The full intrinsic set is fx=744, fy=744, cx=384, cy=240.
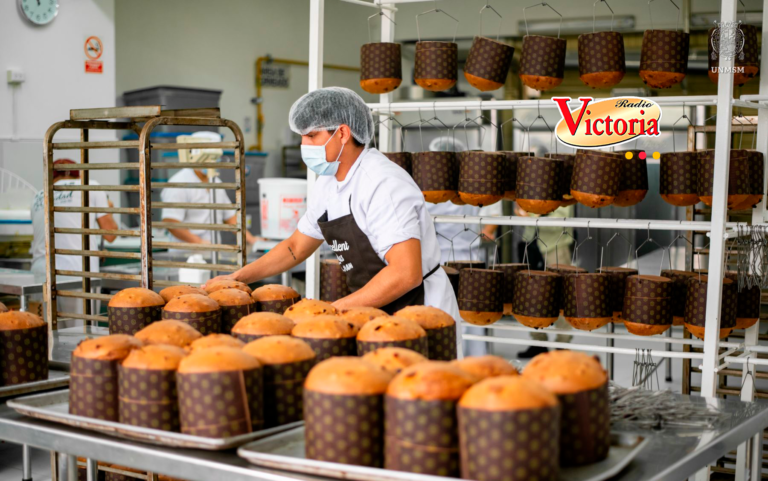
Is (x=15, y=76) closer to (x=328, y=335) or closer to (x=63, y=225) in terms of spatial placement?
(x=63, y=225)

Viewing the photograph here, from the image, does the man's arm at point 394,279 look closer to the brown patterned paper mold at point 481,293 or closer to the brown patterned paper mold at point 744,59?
the brown patterned paper mold at point 481,293

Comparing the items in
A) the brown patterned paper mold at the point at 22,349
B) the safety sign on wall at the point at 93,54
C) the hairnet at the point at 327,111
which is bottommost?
the brown patterned paper mold at the point at 22,349

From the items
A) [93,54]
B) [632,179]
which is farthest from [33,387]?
[93,54]

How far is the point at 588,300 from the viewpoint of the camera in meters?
3.07

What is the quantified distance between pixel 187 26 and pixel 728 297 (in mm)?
6672

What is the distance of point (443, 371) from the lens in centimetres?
109

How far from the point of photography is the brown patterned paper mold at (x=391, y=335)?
55.3 inches

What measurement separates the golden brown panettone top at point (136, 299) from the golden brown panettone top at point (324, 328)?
1.58 ft

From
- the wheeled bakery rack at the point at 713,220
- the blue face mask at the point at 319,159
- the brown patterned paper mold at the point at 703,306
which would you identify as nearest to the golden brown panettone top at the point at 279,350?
the blue face mask at the point at 319,159

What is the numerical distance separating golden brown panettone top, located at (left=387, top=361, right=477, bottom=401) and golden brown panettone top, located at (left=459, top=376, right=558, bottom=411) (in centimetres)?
3

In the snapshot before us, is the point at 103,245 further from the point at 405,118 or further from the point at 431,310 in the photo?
the point at 431,310

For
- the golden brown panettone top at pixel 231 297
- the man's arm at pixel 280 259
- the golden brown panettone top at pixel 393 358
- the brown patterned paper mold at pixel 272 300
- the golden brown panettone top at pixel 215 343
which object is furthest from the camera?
the man's arm at pixel 280 259

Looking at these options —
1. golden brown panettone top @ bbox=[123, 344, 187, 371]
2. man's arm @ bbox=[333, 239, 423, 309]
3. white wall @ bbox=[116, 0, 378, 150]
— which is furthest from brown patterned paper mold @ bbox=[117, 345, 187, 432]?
white wall @ bbox=[116, 0, 378, 150]

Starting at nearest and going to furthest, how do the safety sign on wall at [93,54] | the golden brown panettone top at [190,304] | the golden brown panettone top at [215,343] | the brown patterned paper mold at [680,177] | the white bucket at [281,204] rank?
1. the golden brown panettone top at [215,343]
2. the golden brown panettone top at [190,304]
3. the brown patterned paper mold at [680,177]
4. the white bucket at [281,204]
5. the safety sign on wall at [93,54]
